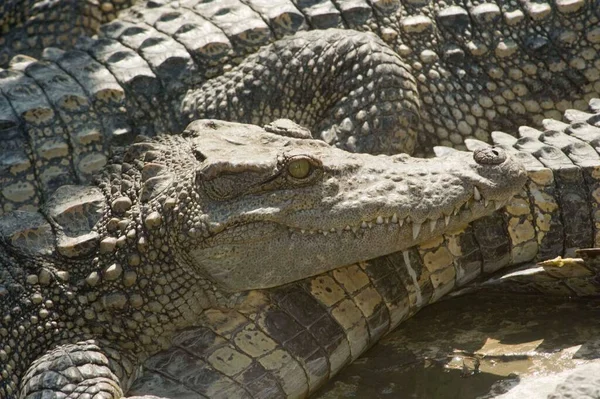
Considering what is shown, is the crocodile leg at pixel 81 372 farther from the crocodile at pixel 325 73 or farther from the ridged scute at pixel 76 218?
the crocodile at pixel 325 73

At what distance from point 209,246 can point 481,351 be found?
3.48ft

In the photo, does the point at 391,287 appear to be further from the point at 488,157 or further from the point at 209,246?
the point at 209,246

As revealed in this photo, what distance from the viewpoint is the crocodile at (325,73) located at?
4.97 metres

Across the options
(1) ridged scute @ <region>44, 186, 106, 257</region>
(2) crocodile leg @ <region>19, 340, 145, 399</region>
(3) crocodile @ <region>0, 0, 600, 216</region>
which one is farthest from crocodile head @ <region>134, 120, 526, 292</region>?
(3) crocodile @ <region>0, 0, 600, 216</region>

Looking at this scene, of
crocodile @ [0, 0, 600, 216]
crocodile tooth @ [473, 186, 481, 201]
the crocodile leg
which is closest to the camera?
the crocodile leg

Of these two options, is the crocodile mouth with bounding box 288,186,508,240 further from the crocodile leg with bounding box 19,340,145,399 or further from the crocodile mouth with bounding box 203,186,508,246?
the crocodile leg with bounding box 19,340,145,399

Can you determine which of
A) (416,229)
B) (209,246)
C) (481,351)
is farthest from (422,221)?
(209,246)

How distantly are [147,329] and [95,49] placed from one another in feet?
6.87

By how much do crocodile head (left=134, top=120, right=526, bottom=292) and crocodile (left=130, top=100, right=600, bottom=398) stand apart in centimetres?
11

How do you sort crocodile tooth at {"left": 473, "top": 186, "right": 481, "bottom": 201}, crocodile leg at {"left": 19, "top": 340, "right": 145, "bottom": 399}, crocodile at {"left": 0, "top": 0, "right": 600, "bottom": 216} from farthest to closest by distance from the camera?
crocodile at {"left": 0, "top": 0, "right": 600, "bottom": 216}
crocodile tooth at {"left": 473, "top": 186, "right": 481, "bottom": 201}
crocodile leg at {"left": 19, "top": 340, "right": 145, "bottom": 399}

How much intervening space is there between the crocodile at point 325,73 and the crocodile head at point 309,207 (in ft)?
4.37

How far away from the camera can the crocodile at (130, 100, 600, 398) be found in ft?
11.9

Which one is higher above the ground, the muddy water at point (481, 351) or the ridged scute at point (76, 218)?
the ridged scute at point (76, 218)

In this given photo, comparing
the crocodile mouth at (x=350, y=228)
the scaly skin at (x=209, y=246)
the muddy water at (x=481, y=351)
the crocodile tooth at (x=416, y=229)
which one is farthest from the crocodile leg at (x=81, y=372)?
the crocodile tooth at (x=416, y=229)
